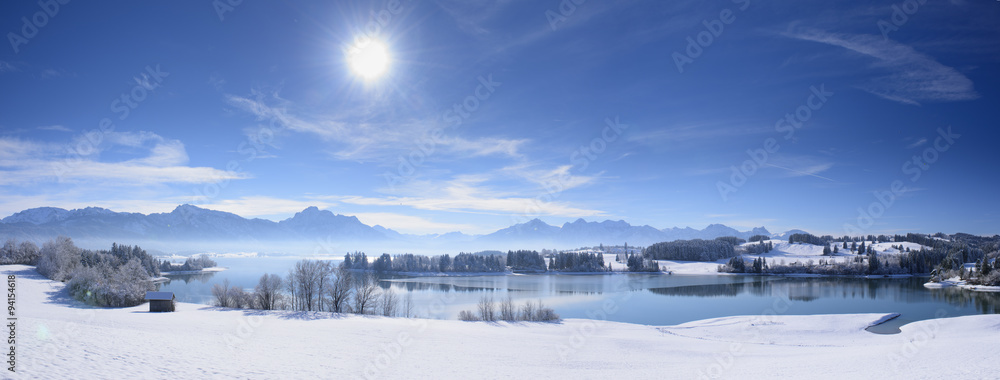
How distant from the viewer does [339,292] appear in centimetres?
4253

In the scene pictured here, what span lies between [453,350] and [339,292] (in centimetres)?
2555

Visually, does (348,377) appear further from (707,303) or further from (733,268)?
(733,268)

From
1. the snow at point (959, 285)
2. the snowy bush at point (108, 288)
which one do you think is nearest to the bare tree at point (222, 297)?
the snowy bush at point (108, 288)

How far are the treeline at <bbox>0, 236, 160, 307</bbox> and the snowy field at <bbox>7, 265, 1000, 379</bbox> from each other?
19.5ft

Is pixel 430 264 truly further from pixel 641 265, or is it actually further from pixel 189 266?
pixel 189 266

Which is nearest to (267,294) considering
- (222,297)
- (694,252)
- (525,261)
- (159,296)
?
(222,297)

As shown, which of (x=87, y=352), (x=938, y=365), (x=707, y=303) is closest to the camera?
(x=87, y=352)

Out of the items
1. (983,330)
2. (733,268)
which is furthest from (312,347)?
(733,268)

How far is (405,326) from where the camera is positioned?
29969 mm

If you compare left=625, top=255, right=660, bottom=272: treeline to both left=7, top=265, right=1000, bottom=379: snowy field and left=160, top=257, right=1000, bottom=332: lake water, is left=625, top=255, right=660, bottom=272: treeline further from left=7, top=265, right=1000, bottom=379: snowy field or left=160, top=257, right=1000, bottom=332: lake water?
left=7, top=265, right=1000, bottom=379: snowy field

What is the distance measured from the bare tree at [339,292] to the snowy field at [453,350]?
7.69 m

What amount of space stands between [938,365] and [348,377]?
2533 cm

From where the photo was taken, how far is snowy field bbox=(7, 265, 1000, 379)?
41.9 feet

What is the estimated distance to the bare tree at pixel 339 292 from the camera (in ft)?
138
